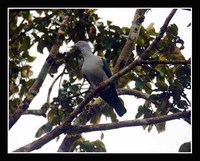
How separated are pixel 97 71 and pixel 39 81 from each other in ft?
4.73

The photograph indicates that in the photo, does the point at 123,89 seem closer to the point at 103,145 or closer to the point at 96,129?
the point at 103,145

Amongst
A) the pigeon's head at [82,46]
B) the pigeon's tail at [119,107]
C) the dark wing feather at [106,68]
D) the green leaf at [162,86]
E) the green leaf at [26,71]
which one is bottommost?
the pigeon's tail at [119,107]

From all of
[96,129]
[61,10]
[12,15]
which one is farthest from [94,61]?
[96,129]

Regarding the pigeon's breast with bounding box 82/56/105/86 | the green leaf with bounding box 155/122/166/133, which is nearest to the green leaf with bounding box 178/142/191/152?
the green leaf with bounding box 155/122/166/133

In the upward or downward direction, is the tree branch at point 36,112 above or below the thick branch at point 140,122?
above

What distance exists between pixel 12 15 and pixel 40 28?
41cm

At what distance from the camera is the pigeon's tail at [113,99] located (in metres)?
5.84

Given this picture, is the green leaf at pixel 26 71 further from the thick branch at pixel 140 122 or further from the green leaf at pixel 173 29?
the green leaf at pixel 173 29

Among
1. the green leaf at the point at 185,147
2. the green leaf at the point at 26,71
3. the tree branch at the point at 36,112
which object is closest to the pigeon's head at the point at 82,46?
the green leaf at the point at 26,71

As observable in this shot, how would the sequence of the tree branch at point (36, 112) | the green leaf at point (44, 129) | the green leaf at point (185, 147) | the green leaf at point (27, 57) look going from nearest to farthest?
1. the green leaf at point (185, 147)
2. the tree branch at point (36, 112)
3. the green leaf at point (44, 129)
4. the green leaf at point (27, 57)

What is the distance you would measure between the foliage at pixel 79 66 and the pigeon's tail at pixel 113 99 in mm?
136

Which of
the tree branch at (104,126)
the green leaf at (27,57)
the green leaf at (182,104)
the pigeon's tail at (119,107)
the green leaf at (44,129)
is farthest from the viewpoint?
the pigeon's tail at (119,107)

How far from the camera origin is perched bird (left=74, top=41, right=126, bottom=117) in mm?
5895
